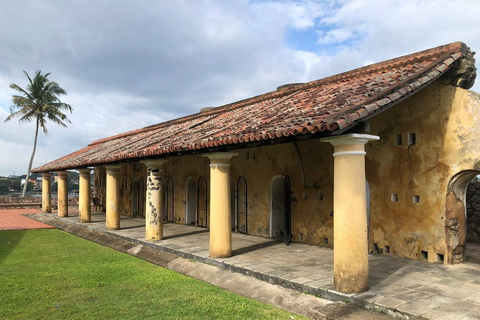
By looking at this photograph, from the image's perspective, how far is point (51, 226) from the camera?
56.4ft

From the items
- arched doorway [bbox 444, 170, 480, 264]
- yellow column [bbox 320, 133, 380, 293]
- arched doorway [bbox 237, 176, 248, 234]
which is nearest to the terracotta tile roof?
yellow column [bbox 320, 133, 380, 293]

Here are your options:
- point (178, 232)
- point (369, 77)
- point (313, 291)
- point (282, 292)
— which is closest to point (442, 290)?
point (313, 291)

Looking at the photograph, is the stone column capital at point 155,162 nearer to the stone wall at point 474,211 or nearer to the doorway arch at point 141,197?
the doorway arch at point 141,197

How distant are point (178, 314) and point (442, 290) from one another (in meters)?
4.03

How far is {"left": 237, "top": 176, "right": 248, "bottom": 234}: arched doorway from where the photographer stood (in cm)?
1241

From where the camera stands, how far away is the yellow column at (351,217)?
582cm

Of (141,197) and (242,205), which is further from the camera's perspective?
(141,197)

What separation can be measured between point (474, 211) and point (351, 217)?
641cm

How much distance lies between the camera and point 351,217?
5879 mm

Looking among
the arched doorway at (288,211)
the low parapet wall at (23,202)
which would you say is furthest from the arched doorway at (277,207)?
the low parapet wall at (23,202)

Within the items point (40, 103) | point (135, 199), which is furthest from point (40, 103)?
point (135, 199)

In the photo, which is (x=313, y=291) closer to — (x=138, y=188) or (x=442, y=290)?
(x=442, y=290)

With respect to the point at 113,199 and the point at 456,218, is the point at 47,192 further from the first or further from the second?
the point at 456,218

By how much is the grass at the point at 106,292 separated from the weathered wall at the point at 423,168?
13.3ft
